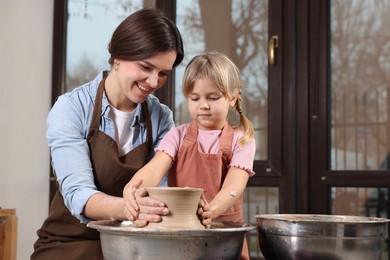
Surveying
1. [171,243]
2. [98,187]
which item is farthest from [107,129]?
[171,243]

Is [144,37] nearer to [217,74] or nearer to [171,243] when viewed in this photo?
[217,74]

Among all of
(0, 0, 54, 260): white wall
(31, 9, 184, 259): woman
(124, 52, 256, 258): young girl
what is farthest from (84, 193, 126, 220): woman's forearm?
(0, 0, 54, 260): white wall

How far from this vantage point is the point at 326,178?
3.54m

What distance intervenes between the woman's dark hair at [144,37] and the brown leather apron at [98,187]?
188 mm

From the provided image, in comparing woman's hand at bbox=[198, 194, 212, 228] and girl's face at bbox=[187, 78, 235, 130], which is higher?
girl's face at bbox=[187, 78, 235, 130]

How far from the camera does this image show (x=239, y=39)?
12.2ft

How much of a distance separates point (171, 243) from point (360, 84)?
2515 millimetres

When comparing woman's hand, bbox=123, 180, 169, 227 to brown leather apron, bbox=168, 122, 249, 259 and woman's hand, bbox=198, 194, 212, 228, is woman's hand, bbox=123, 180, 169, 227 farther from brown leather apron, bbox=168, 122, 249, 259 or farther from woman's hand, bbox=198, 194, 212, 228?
brown leather apron, bbox=168, 122, 249, 259

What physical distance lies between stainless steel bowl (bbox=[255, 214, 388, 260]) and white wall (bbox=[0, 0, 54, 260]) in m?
2.66

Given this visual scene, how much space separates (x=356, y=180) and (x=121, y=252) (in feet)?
7.95

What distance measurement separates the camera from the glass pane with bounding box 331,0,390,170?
3.51 metres

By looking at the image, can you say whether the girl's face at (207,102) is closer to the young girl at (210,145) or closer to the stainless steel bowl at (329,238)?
the young girl at (210,145)

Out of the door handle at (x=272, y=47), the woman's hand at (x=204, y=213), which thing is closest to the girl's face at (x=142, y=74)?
the woman's hand at (x=204, y=213)

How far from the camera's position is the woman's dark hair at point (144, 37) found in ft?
5.94
